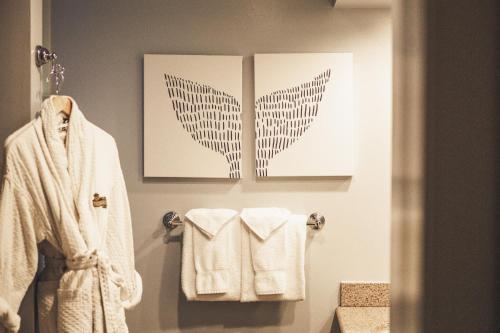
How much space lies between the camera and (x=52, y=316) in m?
1.59

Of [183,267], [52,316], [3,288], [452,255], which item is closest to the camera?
[452,255]

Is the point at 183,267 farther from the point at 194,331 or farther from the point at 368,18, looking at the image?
the point at 368,18

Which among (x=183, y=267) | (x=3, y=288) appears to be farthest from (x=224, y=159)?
(x=3, y=288)

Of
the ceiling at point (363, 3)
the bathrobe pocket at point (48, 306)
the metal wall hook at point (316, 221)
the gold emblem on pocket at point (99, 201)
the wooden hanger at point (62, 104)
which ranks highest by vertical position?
the ceiling at point (363, 3)

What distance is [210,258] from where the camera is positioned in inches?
85.2

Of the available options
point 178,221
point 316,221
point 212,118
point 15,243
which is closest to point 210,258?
point 178,221

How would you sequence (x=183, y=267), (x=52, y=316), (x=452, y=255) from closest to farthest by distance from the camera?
(x=452, y=255)
(x=52, y=316)
(x=183, y=267)

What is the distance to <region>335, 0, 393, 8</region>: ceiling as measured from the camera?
214 centimetres

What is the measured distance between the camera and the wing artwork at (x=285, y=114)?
7.33ft

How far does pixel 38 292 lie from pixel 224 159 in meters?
0.94

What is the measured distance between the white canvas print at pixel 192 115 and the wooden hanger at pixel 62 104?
1.80ft

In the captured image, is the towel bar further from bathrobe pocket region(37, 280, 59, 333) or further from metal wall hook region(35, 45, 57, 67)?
metal wall hook region(35, 45, 57, 67)

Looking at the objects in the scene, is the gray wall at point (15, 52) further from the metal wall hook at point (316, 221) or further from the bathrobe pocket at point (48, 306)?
the metal wall hook at point (316, 221)

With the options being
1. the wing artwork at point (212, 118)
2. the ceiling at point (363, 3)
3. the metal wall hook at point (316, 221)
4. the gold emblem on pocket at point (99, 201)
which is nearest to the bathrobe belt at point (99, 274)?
the gold emblem on pocket at point (99, 201)
